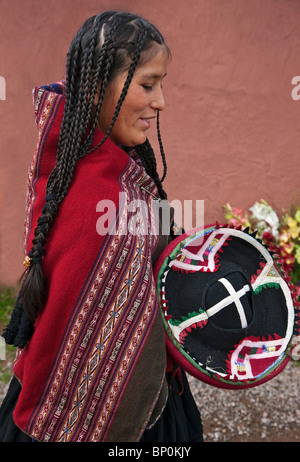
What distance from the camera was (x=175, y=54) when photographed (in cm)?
356

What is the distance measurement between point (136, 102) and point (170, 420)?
1139mm

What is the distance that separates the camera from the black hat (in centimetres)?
149

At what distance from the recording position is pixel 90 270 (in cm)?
129

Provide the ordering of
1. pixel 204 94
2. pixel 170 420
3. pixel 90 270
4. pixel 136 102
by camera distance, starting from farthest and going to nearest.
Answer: pixel 204 94, pixel 170 420, pixel 136 102, pixel 90 270

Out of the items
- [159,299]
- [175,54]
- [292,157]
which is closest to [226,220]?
[292,157]

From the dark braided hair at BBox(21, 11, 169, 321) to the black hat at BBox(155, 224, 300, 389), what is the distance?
0.43m

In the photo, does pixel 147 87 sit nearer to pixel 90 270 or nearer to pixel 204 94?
pixel 90 270

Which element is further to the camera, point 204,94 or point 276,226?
point 276,226

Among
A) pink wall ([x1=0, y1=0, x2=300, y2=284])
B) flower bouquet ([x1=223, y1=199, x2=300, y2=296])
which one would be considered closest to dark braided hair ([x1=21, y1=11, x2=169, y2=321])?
pink wall ([x1=0, y1=0, x2=300, y2=284])

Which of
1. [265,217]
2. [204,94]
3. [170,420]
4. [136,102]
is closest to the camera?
[136,102]

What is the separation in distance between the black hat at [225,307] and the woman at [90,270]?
0.15 m

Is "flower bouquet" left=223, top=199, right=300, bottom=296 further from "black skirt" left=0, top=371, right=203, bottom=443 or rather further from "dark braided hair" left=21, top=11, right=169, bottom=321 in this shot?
"dark braided hair" left=21, top=11, right=169, bottom=321

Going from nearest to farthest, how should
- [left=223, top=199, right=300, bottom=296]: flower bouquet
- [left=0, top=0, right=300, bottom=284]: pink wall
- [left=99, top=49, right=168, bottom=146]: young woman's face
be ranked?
[left=99, top=49, right=168, bottom=146]: young woman's face, [left=0, top=0, right=300, bottom=284]: pink wall, [left=223, top=199, right=300, bottom=296]: flower bouquet

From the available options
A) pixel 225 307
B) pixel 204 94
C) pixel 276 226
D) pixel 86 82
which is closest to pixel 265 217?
pixel 276 226
